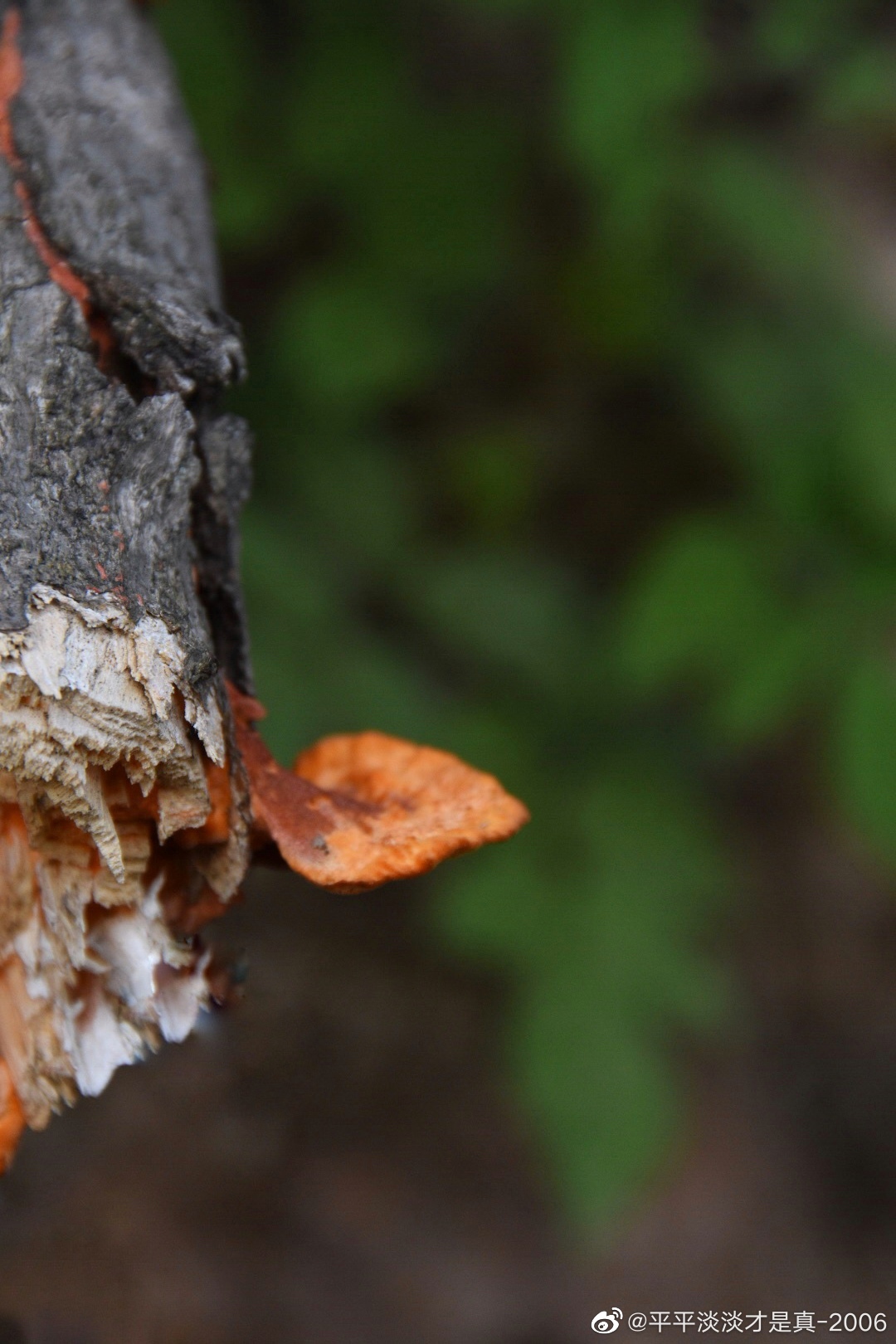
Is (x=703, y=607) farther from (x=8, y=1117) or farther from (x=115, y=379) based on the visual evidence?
(x=8, y=1117)

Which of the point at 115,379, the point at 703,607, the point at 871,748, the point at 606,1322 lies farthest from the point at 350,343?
the point at 606,1322

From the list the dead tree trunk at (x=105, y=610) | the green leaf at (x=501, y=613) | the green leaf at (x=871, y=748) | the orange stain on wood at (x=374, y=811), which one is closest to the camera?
the dead tree trunk at (x=105, y=610)

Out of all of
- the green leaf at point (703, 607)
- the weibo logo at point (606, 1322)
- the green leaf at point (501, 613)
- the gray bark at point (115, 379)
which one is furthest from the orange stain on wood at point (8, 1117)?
the weibo logo at point (606, 1322)

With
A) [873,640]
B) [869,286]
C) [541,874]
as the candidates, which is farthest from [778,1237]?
[869,286]

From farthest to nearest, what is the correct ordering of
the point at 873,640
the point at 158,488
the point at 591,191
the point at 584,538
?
the point at 584,538 → the point at 591,191 → the point at 873,640 → the point at 158,488

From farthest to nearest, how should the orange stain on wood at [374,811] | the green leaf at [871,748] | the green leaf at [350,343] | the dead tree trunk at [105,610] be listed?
the green leaf at [350,343]
the green leaf at [871,748]
the orange stain on wood at [374,811]
the dead tree trunk at [105,610]

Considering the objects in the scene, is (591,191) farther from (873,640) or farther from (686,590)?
(873,640)

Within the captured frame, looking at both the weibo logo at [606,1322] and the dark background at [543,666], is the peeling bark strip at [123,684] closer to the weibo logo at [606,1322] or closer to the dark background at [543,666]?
the dark background at [543,666]
